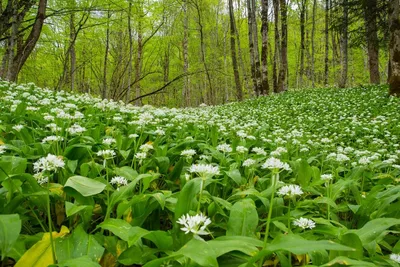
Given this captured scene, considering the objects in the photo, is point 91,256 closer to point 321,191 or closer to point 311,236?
point 311,236

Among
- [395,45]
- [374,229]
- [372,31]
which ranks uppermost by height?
[372,31]

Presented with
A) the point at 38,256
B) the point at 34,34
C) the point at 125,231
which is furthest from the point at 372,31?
the point at 38,256

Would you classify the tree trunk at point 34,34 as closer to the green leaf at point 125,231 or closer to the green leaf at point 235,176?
the green leaf at point 235,176

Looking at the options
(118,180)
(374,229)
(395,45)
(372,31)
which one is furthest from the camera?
(372,31)

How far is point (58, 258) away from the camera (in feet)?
3.56

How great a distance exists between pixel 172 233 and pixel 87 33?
51.6 ft

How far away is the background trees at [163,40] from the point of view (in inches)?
392

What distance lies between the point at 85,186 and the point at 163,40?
19073mm

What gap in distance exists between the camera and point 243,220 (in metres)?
1.40

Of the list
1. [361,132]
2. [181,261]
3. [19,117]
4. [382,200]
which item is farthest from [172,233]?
[361,132]

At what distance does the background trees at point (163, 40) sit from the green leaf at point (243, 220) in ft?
26.6

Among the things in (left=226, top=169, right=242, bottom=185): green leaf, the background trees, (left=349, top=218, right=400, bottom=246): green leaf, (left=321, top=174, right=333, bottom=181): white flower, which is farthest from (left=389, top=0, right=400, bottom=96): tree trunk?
(left=349, top=218, right=400, bottom=246): green leaf

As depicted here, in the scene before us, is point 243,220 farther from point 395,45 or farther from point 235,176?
point 395,45

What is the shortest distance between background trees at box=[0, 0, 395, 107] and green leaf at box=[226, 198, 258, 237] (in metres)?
8.09
